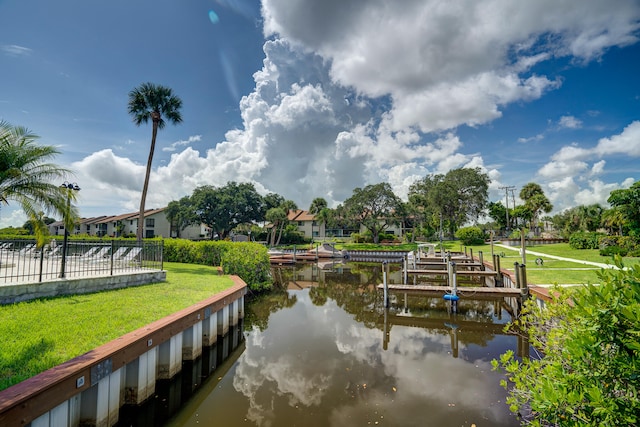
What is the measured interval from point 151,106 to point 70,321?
2080 cm

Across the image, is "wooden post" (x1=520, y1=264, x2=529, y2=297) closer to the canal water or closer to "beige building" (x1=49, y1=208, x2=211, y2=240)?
the canal water

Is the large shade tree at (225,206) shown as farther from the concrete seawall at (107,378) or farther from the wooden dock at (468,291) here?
the concrete seawall at (107,378)

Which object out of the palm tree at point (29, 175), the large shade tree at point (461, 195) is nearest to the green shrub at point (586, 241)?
the large shade tree at point (461, 195)

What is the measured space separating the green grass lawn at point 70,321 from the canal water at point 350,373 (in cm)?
160

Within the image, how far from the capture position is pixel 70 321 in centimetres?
650

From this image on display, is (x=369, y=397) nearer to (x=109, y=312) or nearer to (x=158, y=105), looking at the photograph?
(x=109, y=312)

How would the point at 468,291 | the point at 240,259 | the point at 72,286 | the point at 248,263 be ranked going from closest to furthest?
1. the point at 72,286
2. the point at 468,291
3. the point at 240,259
4. the point at 248,263

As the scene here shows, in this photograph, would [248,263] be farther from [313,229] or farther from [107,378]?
[313,229]

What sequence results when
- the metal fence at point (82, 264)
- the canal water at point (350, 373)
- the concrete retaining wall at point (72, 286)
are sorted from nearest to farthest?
the canal water at point (350, 373)
the concrete retaining wall at point (72, 286)
the metal fence at point (82, 264)

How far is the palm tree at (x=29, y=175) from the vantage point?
8.32m

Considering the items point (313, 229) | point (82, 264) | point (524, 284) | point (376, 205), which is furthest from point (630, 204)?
point (313, 229)

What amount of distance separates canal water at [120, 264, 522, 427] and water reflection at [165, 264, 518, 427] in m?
0.02

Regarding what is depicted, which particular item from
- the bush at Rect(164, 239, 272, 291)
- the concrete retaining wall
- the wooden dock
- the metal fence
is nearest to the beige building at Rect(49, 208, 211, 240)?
the metal fence

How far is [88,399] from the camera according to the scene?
467 centimetres
